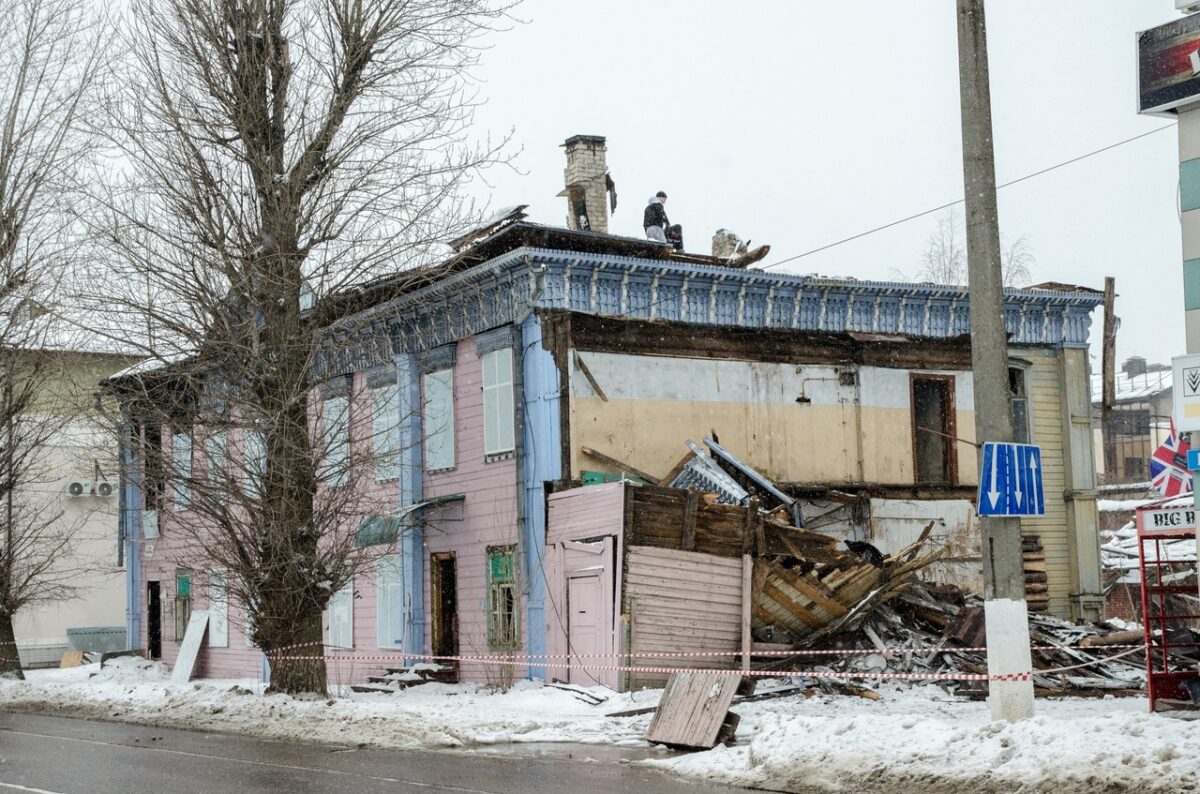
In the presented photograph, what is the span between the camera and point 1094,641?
835 inches

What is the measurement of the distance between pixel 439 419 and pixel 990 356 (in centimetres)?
1485

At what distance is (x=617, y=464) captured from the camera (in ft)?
74.9

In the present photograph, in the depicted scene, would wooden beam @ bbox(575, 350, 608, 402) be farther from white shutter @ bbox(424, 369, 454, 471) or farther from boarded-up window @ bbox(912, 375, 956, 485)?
boarded-up window @ bbox(912, 375, 956, 485)

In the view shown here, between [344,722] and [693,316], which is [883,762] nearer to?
[344,722]

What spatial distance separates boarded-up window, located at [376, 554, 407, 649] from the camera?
25.8 m

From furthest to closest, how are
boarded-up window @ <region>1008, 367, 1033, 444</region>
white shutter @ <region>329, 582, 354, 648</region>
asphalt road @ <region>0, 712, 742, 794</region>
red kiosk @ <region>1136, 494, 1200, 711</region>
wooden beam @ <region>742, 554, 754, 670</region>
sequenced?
white shutter @ <region>329, 582, 354, 648</region>, boarded-up window @ <region>1008, 367, 1033, 444</region>, wooden beam @ <region>742, 554, 754, 670</region>, red kiosk @ <region>1136, 494, 1200, 711</region>, asphalt road @ <region>0, 712, 742, 794</region>

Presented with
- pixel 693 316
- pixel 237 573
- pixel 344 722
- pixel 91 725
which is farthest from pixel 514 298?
pixel 91 725

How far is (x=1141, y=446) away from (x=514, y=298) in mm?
68917

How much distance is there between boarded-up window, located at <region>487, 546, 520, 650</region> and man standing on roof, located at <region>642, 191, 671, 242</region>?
23.1 ft

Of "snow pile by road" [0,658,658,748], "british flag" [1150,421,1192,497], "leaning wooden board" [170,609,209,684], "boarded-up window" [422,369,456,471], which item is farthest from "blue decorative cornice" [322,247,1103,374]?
"leaning wooden board" [170,609,209,684]

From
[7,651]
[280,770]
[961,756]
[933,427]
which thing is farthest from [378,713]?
[7,651]

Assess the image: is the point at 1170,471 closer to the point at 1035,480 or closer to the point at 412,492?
the point at 1035,480

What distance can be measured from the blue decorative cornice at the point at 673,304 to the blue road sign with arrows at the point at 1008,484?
11.5 metres

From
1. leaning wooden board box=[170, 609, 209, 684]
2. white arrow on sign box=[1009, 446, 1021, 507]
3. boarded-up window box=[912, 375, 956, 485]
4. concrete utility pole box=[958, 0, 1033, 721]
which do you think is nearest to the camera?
concrete utility pole box=[958, 0, 1033, 721]
